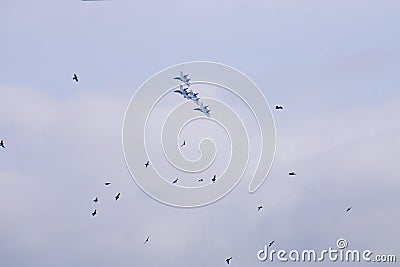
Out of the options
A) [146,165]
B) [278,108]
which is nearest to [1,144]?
[146,165]

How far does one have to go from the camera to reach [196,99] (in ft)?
100

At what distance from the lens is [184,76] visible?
3003 cm

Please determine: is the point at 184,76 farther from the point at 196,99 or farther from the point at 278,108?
the point at 278,108

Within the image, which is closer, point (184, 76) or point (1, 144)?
point (184, 76)

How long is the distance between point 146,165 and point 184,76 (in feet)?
17.1

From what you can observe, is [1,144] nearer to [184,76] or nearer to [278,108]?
[184,76]

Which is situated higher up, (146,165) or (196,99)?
(196,99)

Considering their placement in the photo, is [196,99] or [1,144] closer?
[196,99]

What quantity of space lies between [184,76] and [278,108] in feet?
17.3

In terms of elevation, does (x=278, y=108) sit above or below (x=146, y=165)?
above

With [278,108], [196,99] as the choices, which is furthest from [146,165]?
[278,108]

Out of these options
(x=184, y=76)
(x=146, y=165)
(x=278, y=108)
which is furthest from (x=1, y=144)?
(x=278, y=108)

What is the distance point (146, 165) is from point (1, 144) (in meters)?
8.41

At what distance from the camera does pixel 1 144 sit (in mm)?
32844
